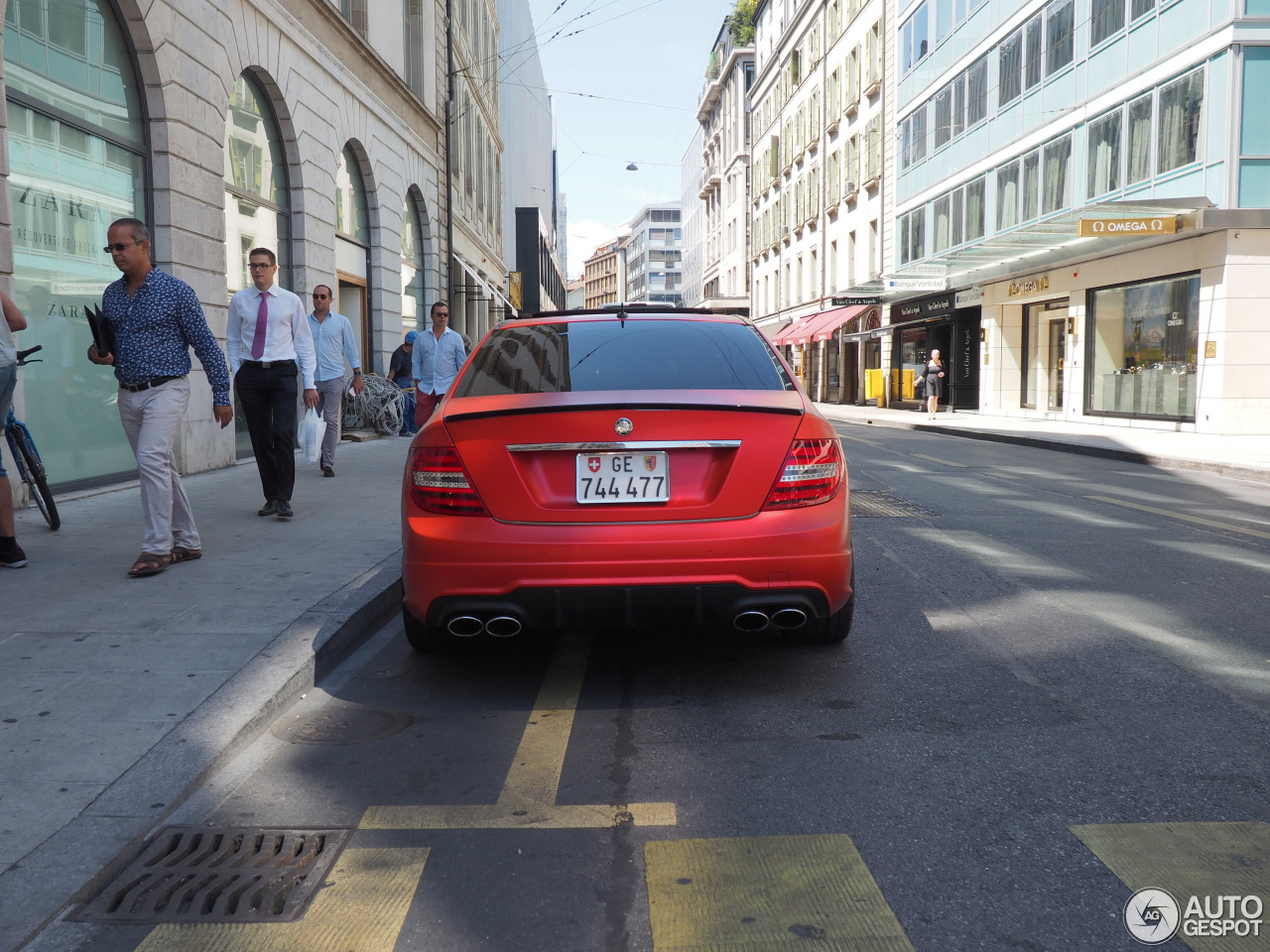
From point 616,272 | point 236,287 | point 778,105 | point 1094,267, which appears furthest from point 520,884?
point 616,272

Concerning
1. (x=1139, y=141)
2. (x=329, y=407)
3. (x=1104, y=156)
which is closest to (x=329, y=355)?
(x=329, y=407)

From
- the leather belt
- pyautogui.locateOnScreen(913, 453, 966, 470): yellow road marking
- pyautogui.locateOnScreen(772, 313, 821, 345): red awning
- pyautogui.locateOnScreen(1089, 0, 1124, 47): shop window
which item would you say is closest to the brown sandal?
the leather belt

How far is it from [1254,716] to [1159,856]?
1381mm

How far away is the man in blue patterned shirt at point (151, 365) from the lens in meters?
5.79

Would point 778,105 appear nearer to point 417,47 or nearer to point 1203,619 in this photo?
point 417,47

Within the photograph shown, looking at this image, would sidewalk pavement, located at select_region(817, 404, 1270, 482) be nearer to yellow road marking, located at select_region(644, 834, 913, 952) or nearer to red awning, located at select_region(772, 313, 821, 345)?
yellow road marking, located at select_region(644, 834, 913, 952)

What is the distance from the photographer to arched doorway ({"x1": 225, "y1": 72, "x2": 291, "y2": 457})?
12660 millimetres

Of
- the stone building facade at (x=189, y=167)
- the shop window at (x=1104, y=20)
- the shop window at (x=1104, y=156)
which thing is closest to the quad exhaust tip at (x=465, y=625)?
the stone building facade at (x=189, y=167)

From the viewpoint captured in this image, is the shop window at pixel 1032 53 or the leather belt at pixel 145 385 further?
the shop window at pixel 1032 53

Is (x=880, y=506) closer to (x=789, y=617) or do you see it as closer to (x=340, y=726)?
(x=789, y=617)

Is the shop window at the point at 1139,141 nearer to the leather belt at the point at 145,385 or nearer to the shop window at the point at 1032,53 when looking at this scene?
A: the shop window at the point at 1032,53

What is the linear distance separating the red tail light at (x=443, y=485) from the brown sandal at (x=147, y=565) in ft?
7.75

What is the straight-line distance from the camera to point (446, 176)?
25.0m

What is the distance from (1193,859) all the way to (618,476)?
81.6 inches
